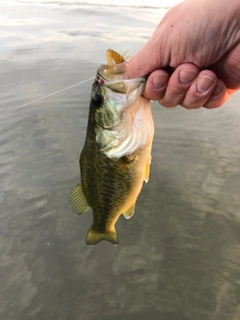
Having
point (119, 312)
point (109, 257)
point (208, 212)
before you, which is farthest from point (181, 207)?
point (119, 312)

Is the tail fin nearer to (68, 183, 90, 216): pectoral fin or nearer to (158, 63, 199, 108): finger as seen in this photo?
(68, 183, 90, 216): pectoral fin

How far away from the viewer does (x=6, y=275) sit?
2990mm

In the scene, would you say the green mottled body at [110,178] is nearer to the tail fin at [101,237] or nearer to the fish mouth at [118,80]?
the tail fin at [101,237]

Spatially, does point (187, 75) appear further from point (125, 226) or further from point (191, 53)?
point (125, 226)

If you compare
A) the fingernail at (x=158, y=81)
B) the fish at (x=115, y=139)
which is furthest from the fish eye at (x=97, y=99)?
the fingernail at (x=158, y=81)

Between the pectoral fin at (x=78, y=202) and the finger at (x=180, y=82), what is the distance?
0.81 metres

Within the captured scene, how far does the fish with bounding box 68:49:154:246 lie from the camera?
66.1 inches

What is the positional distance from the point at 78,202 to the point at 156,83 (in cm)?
95

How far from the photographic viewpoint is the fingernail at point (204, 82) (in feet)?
5.52

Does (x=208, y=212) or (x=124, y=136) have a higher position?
(x=124, y=136)

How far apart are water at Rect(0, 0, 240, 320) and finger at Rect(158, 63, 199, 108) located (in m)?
1.80

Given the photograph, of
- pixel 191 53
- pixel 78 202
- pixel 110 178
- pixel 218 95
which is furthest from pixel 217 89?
pixel 78 202

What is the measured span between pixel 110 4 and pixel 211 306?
16184 mm

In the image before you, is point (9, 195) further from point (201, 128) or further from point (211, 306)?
point (201, 128)
